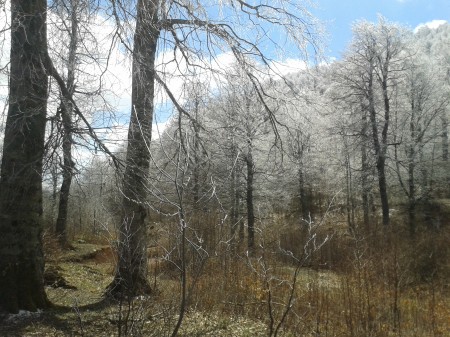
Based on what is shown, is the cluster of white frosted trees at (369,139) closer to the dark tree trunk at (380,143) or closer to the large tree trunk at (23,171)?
the dark tree trunk at (380,143)

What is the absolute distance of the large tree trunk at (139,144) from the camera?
4770 mm

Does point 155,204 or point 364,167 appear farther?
point 364,167

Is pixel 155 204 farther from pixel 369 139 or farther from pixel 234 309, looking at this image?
pixel 369 139

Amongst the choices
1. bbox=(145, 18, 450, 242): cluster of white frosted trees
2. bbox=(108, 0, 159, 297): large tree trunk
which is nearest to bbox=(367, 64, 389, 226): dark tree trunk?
bbox=(145, 18, 450, 242): cluster of white frosted trees

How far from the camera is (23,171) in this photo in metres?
5.33

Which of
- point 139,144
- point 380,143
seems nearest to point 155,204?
point 139,144

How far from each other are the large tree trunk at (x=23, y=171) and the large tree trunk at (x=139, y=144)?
3.32 feet

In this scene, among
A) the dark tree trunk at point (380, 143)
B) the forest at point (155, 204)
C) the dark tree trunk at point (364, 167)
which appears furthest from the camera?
the dark tree trunk at point (364, 167)

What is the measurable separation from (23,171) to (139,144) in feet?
4.59

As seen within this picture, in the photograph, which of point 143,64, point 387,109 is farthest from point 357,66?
point 143,64

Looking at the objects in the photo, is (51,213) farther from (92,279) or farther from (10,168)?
(10,168)

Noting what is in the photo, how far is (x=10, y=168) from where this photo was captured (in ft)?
17.5

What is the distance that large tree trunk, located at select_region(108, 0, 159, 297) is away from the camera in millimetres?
4770

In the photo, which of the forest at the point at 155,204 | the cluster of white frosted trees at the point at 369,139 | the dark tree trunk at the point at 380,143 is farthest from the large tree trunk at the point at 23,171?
the dark tree trunk at the point at 380,143
